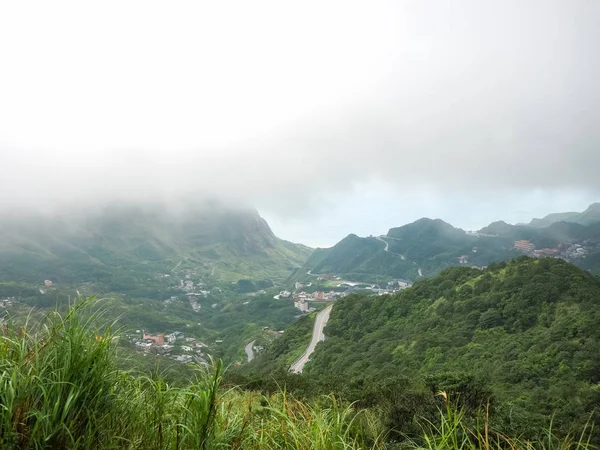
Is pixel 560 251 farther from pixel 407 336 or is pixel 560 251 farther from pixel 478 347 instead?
pixel 478 347

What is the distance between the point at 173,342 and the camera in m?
67.1

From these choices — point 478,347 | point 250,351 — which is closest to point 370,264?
point 250,351

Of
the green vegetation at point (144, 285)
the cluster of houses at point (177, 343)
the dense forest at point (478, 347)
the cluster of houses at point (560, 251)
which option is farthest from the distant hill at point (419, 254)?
the dense forest at point (478, 347)

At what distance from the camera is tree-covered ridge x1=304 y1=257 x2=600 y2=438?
18938 mm

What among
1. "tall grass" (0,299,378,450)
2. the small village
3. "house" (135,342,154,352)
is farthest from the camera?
the small village

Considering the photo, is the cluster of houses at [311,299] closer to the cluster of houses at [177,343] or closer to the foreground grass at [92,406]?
the cluster of houses at [177,343]

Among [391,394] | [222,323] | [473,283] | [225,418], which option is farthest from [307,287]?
[225,418]

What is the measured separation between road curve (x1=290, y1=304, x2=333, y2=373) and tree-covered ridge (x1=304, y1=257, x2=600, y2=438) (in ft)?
5.33

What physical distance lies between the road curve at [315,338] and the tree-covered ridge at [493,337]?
1.62 m

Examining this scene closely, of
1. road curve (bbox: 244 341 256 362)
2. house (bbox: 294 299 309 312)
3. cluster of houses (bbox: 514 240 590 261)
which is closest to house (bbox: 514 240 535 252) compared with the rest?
cluster of houses (bbox: 514 240 590 261)

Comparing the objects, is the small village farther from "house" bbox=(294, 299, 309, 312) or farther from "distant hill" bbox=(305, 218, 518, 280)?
"distant hill" bbox=(305, 218, 518, 280)

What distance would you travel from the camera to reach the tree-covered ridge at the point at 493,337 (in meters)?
18.9

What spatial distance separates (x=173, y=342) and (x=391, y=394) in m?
64.8

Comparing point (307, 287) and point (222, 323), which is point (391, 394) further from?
point (307, 287)
